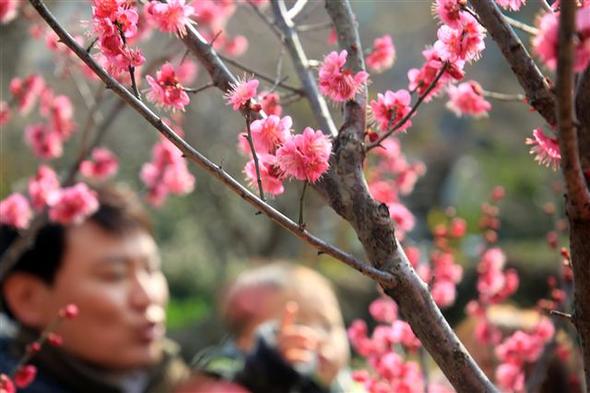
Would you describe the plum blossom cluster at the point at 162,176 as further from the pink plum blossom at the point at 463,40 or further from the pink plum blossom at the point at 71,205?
the pink plum blossom at the point at 463,40

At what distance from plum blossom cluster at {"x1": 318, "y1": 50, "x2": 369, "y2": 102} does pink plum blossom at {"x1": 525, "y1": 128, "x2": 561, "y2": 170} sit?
24 centimetres

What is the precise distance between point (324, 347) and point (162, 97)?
1.24m

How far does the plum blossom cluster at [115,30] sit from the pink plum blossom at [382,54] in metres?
0.59

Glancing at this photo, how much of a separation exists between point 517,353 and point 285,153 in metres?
1.03

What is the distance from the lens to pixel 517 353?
1.75m

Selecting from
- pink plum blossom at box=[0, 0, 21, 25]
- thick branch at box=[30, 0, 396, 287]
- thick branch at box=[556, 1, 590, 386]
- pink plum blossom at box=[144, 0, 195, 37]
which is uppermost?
pink plum blossom at box=[0, 0, 21, 25]

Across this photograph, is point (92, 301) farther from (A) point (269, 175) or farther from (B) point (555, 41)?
(B) point (555, 41)

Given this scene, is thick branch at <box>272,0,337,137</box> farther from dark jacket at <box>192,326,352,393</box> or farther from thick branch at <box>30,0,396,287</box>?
dark jacket at <box>192,326,352,393</box>

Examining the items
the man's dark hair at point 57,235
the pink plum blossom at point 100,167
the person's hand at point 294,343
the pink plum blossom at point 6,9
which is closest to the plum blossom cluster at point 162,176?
→ the pink plum blossom at point 100,167

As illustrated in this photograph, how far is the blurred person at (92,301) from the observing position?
195cm

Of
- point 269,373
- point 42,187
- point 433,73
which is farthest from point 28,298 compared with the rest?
point 433,73

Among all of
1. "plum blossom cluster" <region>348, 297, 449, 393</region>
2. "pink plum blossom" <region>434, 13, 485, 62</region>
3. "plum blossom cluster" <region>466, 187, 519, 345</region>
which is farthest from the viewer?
"plum blossom cluster" <region>466, 187, 519, 345</region>

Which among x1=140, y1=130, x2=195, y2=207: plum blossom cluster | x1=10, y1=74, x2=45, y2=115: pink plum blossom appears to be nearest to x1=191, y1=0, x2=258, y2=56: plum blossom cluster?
x1=140, y1=130, x2=195, y2=207: plum blossom cluster

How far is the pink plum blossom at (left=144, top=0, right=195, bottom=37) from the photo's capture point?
100cm
